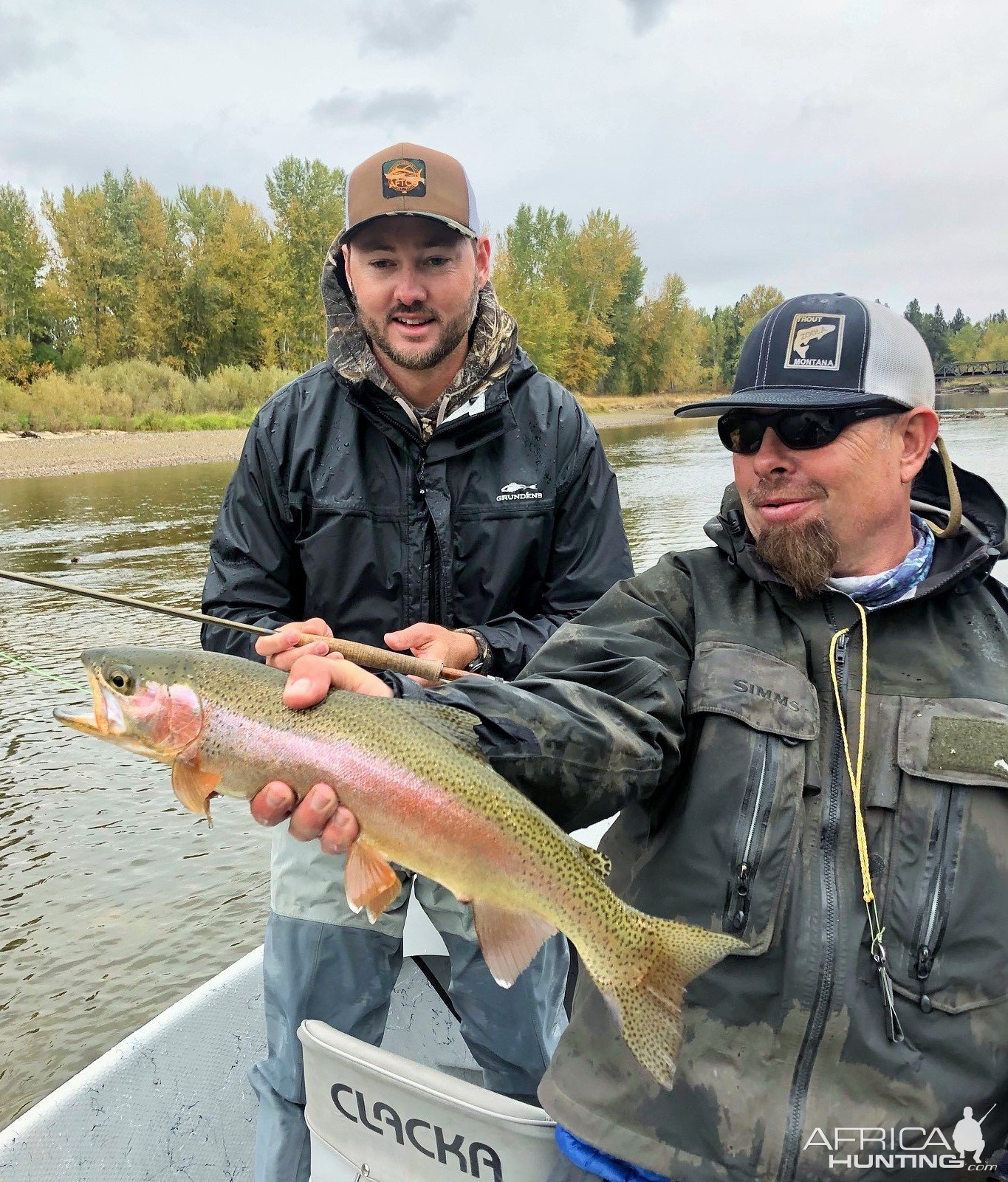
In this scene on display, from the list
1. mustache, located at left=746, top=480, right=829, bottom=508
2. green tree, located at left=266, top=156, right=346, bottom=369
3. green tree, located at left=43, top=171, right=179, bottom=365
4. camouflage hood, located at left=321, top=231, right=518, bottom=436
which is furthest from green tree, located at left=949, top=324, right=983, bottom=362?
mustache, located at left=746, top=480, right=829, bottom=508

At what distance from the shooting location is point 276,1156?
2.86m

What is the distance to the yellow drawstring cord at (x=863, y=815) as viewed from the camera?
192 cm

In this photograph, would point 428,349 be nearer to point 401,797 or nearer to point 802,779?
point 401,797

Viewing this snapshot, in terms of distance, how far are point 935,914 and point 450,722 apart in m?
1.05

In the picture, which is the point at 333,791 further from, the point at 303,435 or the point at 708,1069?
the point at 303,435

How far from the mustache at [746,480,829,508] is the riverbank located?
24585 millimetres

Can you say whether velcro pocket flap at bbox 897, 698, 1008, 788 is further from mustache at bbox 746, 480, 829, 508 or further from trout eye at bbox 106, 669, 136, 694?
trout eye at bbox 106, 669, 136, 694

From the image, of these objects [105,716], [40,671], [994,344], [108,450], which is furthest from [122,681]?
[994,344]

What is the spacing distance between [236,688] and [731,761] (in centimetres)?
112

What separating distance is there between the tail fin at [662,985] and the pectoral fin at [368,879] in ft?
2.00

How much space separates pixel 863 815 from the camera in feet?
6.72

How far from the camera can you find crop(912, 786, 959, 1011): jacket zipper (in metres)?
1.94

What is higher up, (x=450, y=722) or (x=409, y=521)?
(x=409, y=521)

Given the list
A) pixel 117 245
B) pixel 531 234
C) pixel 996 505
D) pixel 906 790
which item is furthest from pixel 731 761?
pixel 531 234
